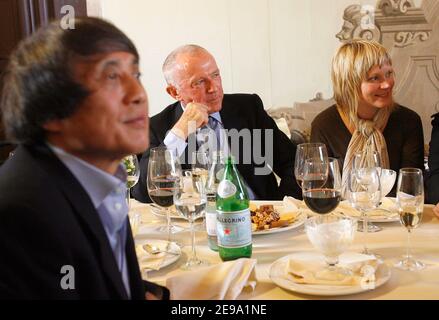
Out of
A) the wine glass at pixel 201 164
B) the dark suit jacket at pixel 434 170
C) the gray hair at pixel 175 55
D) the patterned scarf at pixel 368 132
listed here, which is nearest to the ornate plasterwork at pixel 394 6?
the patterned scarf at pixel 368 132

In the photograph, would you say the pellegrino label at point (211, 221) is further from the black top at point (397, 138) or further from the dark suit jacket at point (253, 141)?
the black top at point (397, 138)

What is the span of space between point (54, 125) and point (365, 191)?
32.2 inches

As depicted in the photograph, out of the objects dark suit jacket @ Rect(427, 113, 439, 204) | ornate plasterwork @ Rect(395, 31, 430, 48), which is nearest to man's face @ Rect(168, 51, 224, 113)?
dark suit jacket @ Rect(427, 113, 439, 204)

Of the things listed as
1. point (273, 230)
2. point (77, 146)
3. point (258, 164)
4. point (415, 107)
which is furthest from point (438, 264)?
point (415, 107)

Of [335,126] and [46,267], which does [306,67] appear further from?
[46,267]

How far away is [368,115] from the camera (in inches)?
92.7

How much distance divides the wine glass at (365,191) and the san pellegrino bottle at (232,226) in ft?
0.93

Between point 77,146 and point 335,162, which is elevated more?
point 77,146

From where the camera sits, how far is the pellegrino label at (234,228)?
116 centimetres

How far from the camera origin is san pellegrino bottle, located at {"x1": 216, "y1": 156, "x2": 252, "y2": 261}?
1.17 meters

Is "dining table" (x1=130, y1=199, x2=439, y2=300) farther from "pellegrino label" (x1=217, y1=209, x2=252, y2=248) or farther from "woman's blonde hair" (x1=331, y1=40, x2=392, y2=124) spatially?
"woman's blonde hair" (x1=331, y1=40, x2=392, y2=124)

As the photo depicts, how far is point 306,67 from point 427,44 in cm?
73

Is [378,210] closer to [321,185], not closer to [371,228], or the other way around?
[371,228]
